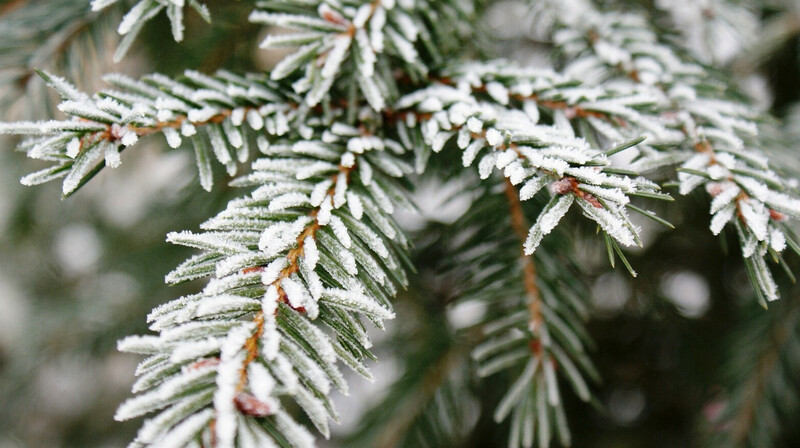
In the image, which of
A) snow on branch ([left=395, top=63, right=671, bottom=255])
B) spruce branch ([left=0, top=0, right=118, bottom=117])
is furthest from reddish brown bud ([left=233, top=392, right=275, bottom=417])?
spruce branch ([left=0, top=0, right=118, bottom=117])

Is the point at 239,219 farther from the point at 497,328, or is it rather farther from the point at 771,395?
the point at 771,395

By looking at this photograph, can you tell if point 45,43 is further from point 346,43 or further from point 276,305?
point 276,305

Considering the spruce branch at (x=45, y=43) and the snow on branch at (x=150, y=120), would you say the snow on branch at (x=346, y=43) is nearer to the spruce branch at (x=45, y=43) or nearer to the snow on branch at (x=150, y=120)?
the snow on branch at (x=150, y=120)

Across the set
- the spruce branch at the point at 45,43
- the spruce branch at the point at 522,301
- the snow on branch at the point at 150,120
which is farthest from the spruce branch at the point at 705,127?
the spruce branch at the point at 45,43

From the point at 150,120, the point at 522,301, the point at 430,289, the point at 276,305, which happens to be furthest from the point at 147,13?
the point at 430,289

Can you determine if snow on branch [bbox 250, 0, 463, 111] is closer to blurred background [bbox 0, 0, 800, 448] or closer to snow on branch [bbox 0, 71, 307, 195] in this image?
snow on branch [bbox 0, 71, 307, 195]

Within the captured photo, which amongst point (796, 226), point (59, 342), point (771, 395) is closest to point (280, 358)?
point (796, 226)

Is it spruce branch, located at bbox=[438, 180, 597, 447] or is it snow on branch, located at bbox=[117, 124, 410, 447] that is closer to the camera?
snow on branch, located at bbox=[117, 124, 410, 447]

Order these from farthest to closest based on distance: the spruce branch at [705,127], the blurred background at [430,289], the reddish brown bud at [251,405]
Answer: the blurred background at [430,289]
the spruce branch at [705,127]
the reddish brown bud at [251,405]
